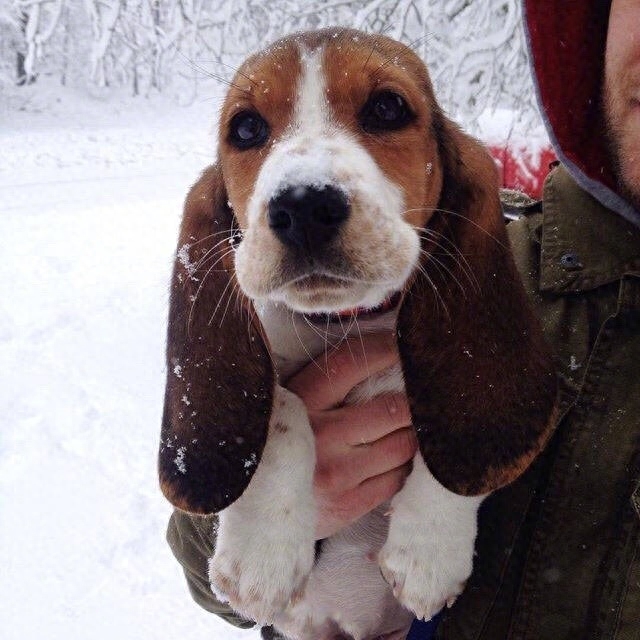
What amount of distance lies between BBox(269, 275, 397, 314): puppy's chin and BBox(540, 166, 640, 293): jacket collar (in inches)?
19.0

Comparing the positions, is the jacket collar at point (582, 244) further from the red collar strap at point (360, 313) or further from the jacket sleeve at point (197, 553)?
the jacket sleeve at point (197, 553)

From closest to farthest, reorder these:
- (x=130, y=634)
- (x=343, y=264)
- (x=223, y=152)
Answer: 1. (x=343, y=264)
2. (x=223, y=152)
3. (x=130, y=634)

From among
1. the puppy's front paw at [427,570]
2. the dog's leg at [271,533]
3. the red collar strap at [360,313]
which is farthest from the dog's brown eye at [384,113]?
the puppy's front paw at [427,570]

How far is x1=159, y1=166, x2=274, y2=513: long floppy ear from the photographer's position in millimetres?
1640

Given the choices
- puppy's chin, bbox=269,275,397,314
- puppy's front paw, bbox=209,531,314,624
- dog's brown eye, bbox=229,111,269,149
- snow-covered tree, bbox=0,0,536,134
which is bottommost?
snow-covered tree, bbox=0,0,536,134

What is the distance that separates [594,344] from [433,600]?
0.67 m

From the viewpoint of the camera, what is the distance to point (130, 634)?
3393 millimetres

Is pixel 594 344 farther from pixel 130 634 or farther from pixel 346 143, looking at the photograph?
pixel 130 634

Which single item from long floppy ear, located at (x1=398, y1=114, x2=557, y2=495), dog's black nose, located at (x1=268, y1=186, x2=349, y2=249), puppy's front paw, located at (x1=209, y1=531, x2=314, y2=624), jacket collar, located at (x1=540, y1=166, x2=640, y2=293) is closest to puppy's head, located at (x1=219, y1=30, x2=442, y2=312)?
dog's black nose, located at (x1=268, y1=186, x2=349, y2=249)

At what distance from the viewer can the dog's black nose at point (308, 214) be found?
1.36m

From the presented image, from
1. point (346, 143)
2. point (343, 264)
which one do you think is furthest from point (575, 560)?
point (346, 143)

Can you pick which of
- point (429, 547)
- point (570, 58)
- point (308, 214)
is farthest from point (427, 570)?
point (570, 58)

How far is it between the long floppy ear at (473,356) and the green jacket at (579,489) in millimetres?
90

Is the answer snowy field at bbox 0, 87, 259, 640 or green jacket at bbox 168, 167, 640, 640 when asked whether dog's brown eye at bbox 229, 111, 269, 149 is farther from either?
green jacket at bbox 168, 167, 640, 640
